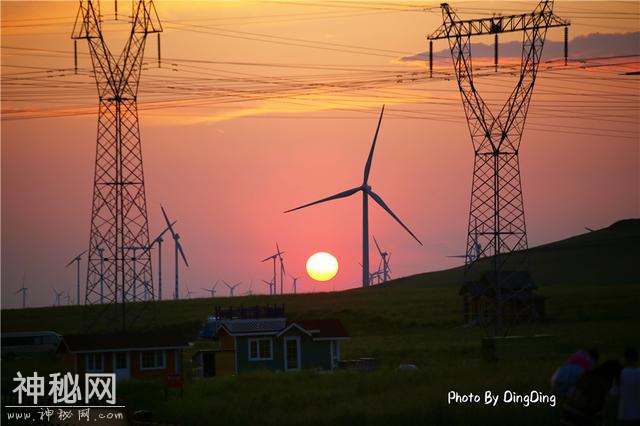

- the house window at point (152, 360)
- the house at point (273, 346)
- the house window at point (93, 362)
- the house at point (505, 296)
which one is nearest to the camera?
the house window at point (93, 362)

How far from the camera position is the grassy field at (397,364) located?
43.1 m

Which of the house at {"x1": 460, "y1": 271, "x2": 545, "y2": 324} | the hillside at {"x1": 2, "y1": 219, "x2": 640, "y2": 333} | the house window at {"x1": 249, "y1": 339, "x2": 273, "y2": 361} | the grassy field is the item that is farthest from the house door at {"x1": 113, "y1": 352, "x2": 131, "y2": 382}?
the hillside at {"x1": 2, "y1": 219, "x2": 640, "y2": 333}

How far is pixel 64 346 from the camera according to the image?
67.6m

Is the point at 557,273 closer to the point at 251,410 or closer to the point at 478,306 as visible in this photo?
the point at 478,306

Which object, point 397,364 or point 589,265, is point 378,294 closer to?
point 589,265

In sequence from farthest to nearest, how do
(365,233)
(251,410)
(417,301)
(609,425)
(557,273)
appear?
(557,273), (417,301), (365,233), (251,410), (609,425)

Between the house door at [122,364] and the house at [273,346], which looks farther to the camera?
the house at [273,346]

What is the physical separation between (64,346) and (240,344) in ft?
33.3

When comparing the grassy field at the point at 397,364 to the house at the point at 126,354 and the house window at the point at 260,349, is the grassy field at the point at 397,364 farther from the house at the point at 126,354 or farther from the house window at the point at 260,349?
the house window at the point at 260,349

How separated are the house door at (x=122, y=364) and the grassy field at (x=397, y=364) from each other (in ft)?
16.4

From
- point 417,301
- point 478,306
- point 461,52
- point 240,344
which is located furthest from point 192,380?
point 417,301

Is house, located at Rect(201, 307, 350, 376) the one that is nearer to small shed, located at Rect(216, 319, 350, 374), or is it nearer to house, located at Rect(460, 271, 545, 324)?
small shed, located at Rect(216, 319, 350, 374)

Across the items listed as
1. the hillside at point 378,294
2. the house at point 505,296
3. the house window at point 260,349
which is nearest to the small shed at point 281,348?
the house window at point 260,349

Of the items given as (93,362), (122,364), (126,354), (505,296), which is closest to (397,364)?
(126,354)
